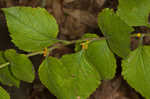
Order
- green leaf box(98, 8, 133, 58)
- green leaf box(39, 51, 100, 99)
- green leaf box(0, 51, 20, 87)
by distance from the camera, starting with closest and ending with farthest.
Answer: green leaf box(98, 8, 133, 58) < green leaf box(39, 51, 100, 99) < green leaf box(0, 51, 20, 87)

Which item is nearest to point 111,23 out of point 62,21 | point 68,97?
point 68,97

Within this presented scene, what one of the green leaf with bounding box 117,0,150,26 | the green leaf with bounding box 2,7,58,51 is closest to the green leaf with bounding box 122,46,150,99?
the green leaf with bounding box 117,0,150,26

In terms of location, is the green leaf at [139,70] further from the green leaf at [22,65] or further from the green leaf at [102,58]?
the green leaf at [22,65]

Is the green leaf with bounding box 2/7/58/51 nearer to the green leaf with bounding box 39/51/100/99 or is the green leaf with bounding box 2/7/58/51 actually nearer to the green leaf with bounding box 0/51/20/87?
the green leaf with bounding box 39/51/100/99

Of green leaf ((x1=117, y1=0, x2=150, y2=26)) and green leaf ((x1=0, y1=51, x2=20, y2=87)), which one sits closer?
green leaf ((x1=117, y1=0, x2=150, y2=26))

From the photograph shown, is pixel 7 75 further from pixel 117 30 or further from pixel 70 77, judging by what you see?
pixel 117 30

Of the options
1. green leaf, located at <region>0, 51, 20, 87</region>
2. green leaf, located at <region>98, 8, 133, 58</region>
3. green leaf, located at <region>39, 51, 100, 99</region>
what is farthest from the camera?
green leaf, located at <region>0, 51, 20, 87</region>

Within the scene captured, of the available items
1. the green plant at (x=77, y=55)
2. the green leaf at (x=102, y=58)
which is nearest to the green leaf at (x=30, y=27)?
the green plant at (x=77, y=55)
